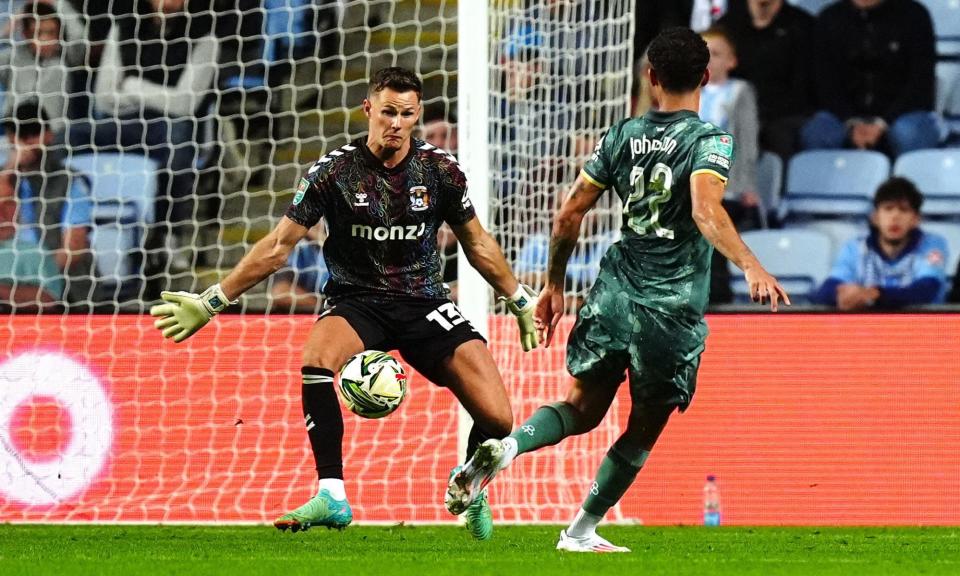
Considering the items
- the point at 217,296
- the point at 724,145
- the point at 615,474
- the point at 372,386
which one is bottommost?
the point at 615,474

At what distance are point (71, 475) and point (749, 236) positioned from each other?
502cm

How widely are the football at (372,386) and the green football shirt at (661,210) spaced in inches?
38.2

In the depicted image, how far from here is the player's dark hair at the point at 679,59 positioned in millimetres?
5914

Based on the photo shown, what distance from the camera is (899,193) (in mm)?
11289

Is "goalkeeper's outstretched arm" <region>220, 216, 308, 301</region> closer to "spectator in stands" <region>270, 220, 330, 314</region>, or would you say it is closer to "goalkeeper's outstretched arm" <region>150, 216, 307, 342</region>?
"goalkeeper's outstretched arm" <region>150, 216, 307, 342</region>

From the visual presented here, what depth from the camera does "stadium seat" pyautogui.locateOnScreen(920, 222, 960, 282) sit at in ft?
36.9

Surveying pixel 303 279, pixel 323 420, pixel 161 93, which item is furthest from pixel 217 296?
pixel 161 93

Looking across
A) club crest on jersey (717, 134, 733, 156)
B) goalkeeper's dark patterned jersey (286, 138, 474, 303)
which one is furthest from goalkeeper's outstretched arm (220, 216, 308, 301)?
club crest on jersey (717, 134, 733, 156)

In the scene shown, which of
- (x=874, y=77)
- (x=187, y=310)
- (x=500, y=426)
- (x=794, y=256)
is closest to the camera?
(x=187, y=310)

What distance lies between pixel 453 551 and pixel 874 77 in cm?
702

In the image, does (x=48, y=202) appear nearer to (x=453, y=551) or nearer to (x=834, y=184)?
(x=453, y=551)

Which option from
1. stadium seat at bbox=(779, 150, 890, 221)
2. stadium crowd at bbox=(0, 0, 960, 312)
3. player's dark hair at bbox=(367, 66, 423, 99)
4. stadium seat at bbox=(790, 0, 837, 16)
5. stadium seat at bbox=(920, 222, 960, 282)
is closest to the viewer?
player's dark hair at bbox=(367, 66, 423, 99)

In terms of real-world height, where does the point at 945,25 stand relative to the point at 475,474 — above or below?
above

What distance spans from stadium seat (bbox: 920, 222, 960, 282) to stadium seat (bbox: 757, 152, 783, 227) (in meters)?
1.09
